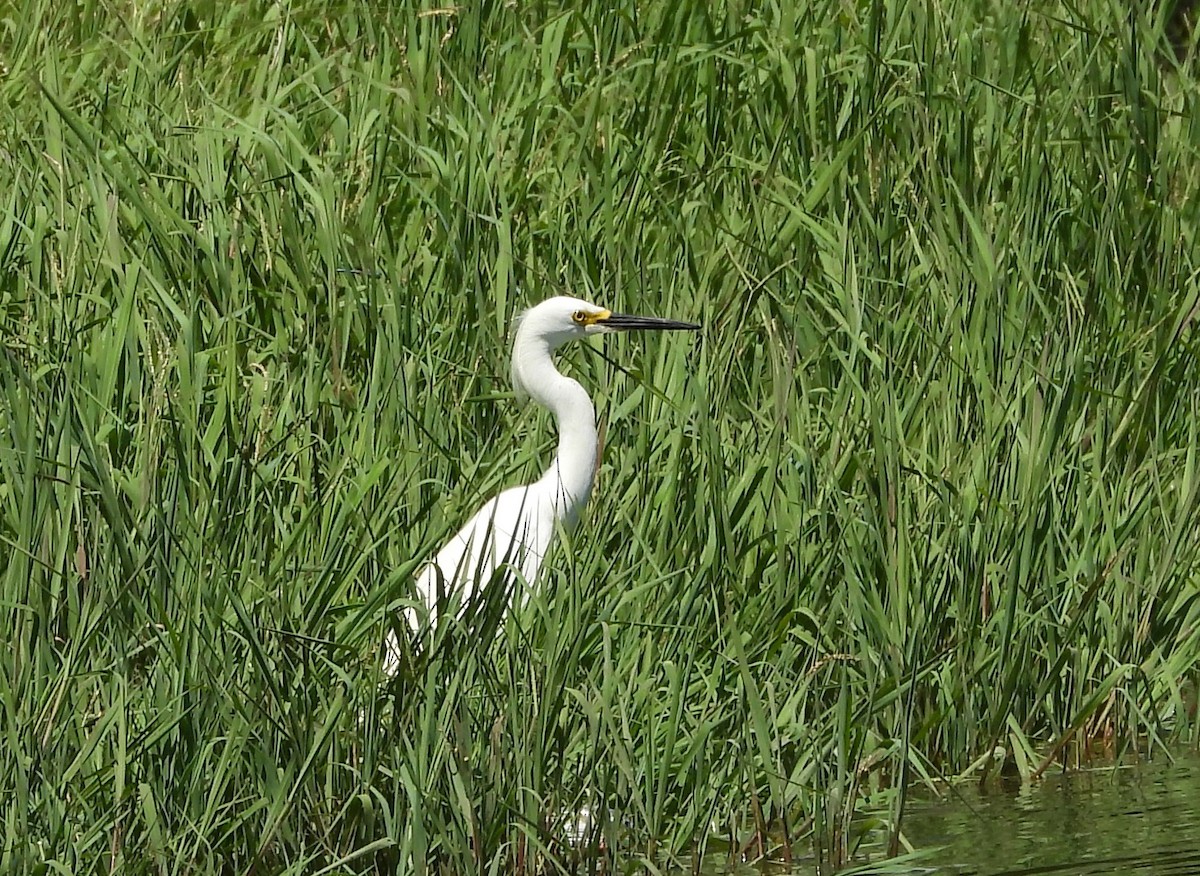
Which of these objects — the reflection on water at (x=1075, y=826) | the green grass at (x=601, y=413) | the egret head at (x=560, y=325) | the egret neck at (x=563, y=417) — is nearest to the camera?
the green grass at (x=601, y=413)

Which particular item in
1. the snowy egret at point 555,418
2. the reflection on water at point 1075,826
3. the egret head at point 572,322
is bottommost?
the reflection on water at point 1075,826

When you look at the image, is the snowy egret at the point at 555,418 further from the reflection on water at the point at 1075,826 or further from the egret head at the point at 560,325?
the reflection on water at the point at 1075,826

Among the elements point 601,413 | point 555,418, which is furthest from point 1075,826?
point 555,418

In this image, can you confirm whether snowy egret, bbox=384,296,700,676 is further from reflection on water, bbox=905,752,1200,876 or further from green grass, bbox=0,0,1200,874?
reflection on water, bbox=905,752,1200,876

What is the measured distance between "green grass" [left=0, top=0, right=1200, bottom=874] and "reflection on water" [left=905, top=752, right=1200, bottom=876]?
0.10 meters

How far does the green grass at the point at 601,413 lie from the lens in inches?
115

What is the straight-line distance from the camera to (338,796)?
2.98 metres

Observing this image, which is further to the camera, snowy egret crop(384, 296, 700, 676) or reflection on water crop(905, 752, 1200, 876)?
snowy egret crop(384, 296, 700, 676)

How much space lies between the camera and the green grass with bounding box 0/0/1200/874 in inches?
115

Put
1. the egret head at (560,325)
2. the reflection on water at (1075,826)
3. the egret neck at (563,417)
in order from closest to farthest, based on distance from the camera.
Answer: the reflection on water at (1075,826) → the egret neck at (563,417) → the egret head at (560,325)

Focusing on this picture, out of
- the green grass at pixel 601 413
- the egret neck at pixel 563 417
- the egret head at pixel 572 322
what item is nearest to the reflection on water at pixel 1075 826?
the green grass at pixel 601 413

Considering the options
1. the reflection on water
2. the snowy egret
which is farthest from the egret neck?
the reflection on water

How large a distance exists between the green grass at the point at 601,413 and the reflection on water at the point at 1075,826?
10cm

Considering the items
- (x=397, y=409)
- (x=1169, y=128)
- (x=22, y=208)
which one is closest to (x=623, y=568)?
(x=397, y=409)
